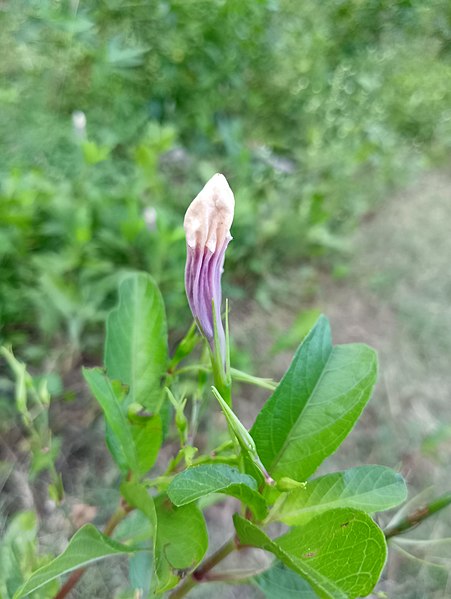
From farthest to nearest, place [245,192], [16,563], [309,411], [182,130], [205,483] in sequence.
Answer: [182,130], [245,192], [16,563], [309,411], [205,483]

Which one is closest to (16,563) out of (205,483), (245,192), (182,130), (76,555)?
(76,555)

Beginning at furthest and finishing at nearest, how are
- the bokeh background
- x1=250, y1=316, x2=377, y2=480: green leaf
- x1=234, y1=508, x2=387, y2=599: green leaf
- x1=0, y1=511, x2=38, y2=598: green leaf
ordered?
the bokeh background < x1=0, y1=511, x2=38, y2=598: green leaf < x1=250, y1=316, x2=377, y2=480: green leaf < x1=234, y1=508, x2=387, y2=599: green leaf

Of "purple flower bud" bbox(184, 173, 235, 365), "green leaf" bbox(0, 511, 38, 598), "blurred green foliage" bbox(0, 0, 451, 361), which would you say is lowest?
"green leaf" bbox(0, 511, 38, 598)

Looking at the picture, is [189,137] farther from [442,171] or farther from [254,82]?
[442,171]

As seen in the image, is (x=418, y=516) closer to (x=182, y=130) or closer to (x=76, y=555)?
(x=76, y=555)

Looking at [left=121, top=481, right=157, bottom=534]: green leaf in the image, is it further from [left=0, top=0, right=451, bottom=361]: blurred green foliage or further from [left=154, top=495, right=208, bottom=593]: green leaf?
[left=0, top=0, right=451, bottom=361]: blurred green foliage

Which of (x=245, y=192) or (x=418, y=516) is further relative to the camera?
(x=245, y=192)

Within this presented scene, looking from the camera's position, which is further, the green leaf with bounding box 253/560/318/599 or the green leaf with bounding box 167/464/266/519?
the green leaf with bounding box 253/560/318/599

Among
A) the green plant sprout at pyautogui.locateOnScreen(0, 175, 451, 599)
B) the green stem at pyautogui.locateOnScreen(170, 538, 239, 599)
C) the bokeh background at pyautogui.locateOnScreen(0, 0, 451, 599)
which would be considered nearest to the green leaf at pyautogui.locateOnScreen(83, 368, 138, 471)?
the green plant sprout at pyautogui.locateOnScreen(0, 175, 451, 599)
